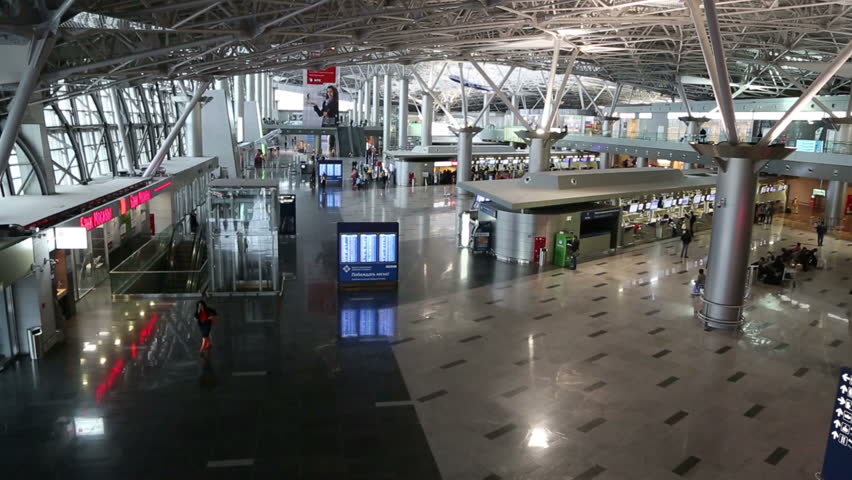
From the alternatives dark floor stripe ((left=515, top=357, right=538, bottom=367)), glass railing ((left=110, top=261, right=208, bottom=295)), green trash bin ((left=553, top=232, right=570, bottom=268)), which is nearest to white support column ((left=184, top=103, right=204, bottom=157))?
glass railing ((left=110, top=261, right=208, bottom=295))

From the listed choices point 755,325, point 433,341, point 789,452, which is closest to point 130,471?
point 433,341

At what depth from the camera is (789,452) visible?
976 cm

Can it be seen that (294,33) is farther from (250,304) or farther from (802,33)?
(802,33)

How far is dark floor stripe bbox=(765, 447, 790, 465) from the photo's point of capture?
31.1 ft

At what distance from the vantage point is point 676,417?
10.9m

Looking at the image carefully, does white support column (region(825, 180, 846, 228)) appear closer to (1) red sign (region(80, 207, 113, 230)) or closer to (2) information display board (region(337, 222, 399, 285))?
(2) information display board (region(337, 222, 399, 285))

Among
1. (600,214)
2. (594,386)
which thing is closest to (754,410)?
(594,386)

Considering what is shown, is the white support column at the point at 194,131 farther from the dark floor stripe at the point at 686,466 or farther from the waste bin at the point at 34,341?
the dark floor stripe at the point at 686,466

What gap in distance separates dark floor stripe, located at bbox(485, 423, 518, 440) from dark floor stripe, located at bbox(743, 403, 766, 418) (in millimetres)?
4277

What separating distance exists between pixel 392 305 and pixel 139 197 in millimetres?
10176

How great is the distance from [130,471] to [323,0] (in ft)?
37.8

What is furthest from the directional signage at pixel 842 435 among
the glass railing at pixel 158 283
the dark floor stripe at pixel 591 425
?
the glass railing at pixel 158 283

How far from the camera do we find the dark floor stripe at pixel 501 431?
9.98 meters

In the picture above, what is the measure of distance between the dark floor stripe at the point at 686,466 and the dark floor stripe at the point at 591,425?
150cm
